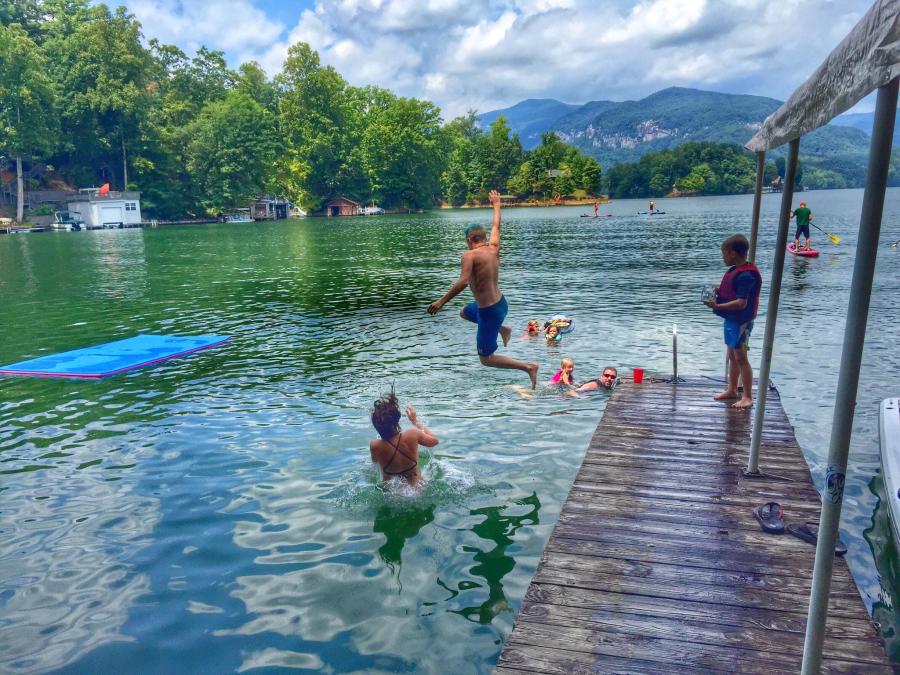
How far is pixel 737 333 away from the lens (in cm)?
800

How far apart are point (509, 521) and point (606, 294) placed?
56.1 feet

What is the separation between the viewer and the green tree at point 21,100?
7875 cm

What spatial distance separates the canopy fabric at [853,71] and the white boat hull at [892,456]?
358 cm

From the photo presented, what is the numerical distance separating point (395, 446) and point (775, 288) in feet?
13.4

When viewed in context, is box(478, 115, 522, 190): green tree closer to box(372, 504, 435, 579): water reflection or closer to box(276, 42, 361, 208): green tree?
box(276, 42, 361, 208): green tree

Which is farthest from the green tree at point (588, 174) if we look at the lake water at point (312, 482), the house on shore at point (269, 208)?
the lake water at point (312, 482)

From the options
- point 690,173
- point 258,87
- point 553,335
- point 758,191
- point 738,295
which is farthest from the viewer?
point 690,173

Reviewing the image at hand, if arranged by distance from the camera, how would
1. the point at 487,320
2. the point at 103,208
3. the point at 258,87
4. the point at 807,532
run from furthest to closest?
1. the point at 258,87
2. the point at 103,208
3. the point at 487,320
4. the point at 807,532

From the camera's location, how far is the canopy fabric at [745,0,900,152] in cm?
234

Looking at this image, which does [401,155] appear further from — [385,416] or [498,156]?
[385,416]

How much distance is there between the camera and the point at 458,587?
562 centimetres

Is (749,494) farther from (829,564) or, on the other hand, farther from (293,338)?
(293,338)

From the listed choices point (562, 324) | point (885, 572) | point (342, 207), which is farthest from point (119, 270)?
point (342, 207)

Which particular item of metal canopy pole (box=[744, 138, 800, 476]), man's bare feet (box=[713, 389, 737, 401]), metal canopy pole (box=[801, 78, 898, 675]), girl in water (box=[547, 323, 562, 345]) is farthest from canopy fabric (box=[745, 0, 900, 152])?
girl in water (box=[547, 323, 562, 345])
